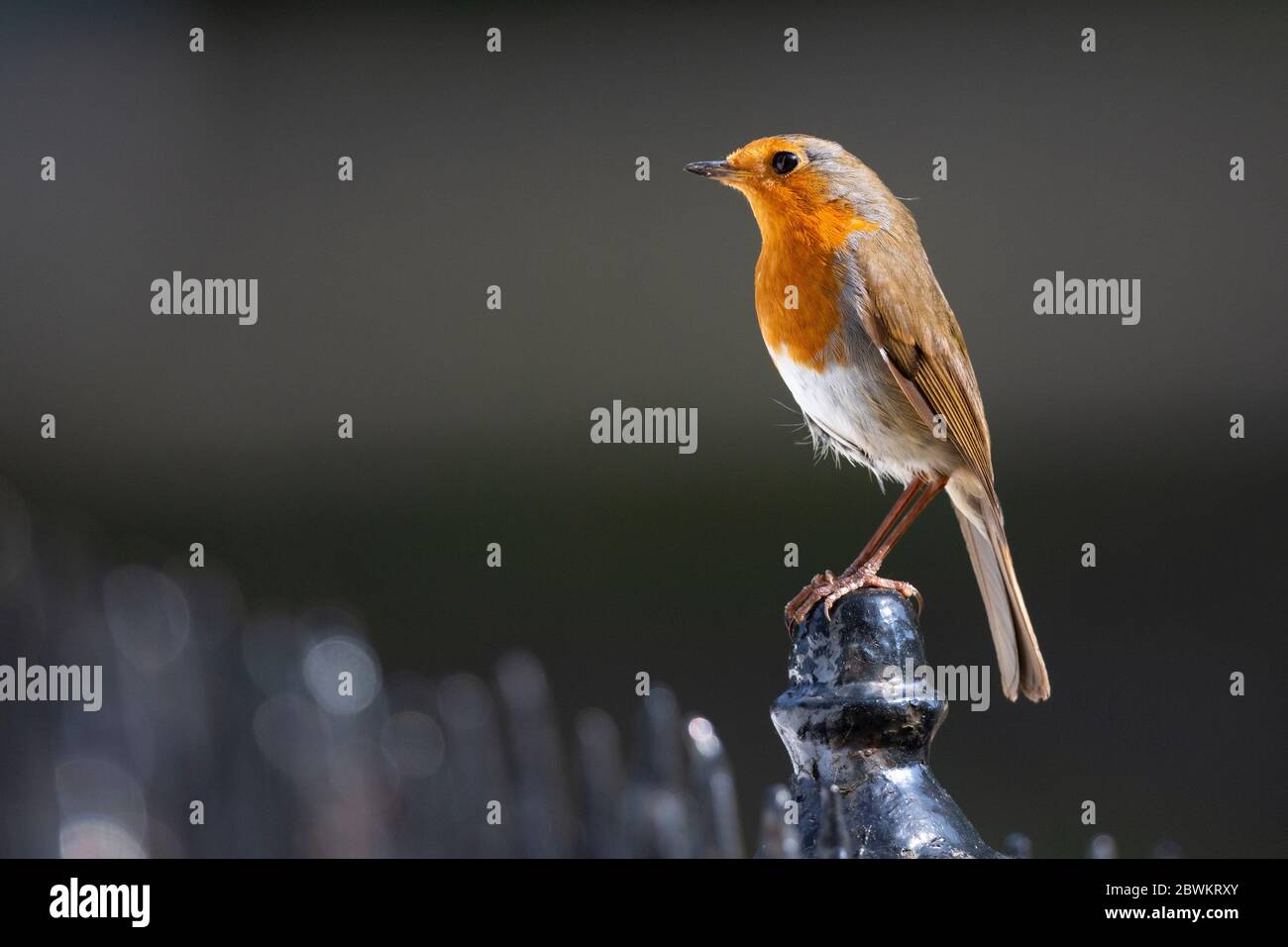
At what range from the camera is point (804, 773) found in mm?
1414

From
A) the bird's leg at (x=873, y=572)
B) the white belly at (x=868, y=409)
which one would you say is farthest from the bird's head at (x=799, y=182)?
the bird's leg at (x=873, y=572)

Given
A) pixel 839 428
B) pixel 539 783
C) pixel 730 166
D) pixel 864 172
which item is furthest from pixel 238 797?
pixel 864 172

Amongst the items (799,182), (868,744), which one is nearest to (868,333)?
(799,182)

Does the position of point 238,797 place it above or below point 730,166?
below

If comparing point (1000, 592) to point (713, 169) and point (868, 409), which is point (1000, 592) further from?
point (713, 169)

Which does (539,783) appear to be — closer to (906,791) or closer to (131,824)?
(131,824)

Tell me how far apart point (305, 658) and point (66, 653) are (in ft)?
2.37

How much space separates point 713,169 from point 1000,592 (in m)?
0.96

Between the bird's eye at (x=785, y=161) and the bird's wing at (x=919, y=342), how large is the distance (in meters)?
0.20

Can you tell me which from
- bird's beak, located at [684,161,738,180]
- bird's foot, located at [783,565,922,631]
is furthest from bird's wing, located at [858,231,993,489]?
bird's foot, located at [783,565,922,631]

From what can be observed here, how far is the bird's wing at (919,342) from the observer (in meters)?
2.19

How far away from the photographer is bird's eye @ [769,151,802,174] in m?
2.26

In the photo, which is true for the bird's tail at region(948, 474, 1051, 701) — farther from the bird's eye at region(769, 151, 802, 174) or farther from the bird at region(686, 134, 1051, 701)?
the bird's eye at region(769, 151, 802, 174)

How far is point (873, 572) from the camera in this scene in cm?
189
